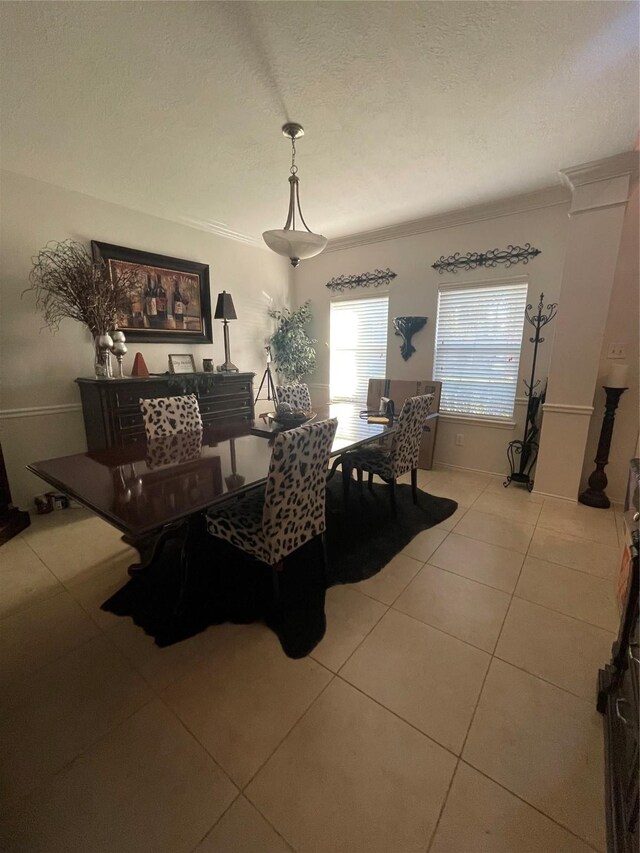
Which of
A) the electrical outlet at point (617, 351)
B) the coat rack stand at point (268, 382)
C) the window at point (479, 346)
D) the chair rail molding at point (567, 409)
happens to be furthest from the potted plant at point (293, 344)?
the electrical outlet at point (617, 351)

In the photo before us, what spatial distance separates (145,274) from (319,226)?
1945 mm

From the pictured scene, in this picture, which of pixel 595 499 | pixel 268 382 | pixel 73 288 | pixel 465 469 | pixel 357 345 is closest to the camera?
pixel 73 288

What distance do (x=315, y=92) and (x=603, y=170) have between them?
7.47 feet

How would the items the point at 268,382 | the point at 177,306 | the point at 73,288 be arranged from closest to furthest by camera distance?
the point at 73,288 → the point at 177,306 → the point at 268,382

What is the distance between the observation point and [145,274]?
3.29 m

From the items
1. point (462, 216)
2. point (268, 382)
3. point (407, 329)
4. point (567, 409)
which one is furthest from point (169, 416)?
point (462, 216)

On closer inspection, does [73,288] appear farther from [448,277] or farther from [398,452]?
[448,277]

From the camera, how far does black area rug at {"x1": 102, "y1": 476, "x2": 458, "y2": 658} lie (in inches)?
67.2

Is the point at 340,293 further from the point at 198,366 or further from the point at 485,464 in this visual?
the point at 485,464

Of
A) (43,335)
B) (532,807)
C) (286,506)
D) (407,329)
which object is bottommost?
(532,807)

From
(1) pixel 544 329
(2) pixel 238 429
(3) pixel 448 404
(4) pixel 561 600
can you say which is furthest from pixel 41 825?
(1) pixel 544 329

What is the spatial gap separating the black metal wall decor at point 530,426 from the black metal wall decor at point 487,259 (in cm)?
41

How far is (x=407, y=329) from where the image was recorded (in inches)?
153

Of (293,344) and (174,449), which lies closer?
(174,449)
